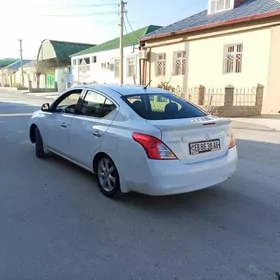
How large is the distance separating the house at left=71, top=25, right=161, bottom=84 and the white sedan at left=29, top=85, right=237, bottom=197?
1947 centimetres

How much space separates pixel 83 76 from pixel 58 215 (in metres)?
30.3

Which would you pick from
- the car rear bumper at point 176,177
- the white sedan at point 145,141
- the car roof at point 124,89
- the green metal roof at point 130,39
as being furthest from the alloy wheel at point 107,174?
the green metal roof at point 130,39

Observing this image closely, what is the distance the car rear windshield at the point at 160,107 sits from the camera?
4293 millimetres

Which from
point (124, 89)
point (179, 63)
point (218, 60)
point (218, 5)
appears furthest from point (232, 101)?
point (124, 89)

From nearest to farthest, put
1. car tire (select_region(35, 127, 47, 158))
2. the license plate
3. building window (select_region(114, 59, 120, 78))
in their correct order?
the license plate, car tire (select_region(35, 127, 47, 158)), building window (select_region(114, 59, 120, 78))

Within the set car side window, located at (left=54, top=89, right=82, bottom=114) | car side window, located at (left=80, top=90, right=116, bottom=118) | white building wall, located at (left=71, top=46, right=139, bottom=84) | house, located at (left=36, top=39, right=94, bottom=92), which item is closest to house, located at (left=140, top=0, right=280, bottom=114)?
white building wall, located at (left=71, top=46, right=139, bottom=84)

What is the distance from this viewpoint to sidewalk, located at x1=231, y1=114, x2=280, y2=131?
1151cm

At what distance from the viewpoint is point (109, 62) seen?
1115 inches

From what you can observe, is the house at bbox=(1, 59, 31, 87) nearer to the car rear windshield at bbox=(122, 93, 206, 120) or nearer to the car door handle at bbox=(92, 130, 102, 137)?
the car door handle at bbox=(92, 130, 102, 137)

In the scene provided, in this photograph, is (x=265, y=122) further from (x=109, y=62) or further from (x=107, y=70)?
(x=107, y=70)

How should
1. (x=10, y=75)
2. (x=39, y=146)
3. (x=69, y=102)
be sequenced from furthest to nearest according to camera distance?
(x=10, y=75)
(x=39, y=146)
(x=69, y=102)

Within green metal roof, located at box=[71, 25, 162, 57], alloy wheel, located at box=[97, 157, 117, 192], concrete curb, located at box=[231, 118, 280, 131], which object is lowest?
concrete curb, located at box=[231, 118, 280, 131]

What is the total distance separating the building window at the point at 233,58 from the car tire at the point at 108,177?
13.3m

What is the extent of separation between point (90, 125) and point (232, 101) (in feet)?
33.9
